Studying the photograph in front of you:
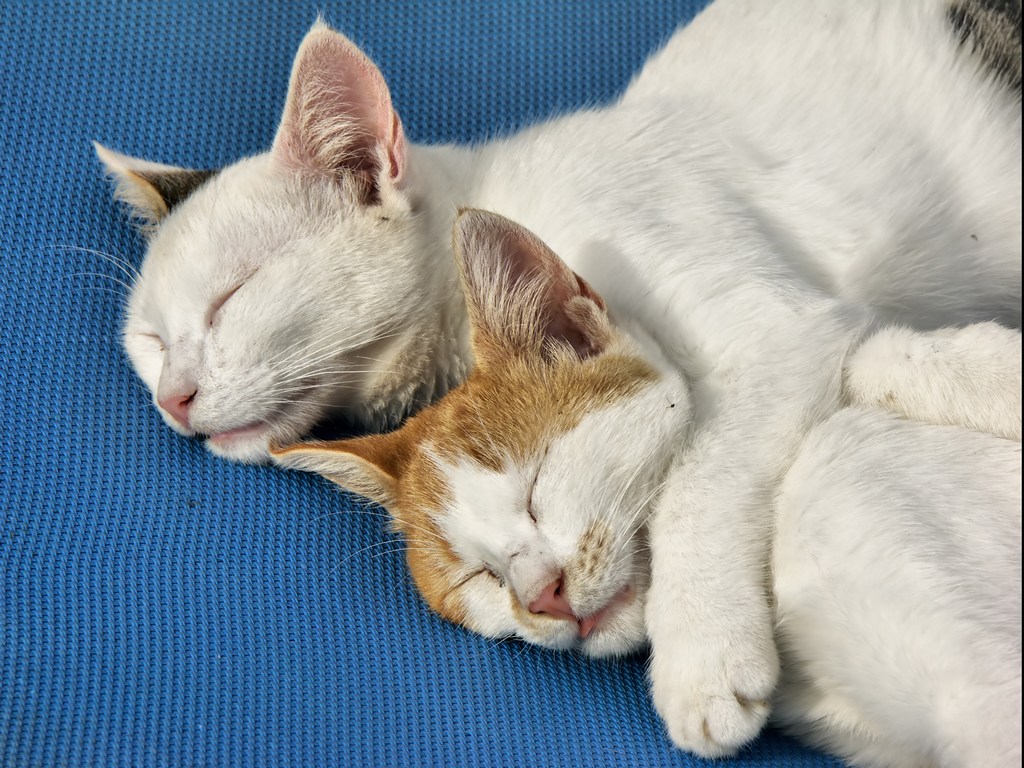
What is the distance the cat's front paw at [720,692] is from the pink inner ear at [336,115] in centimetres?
81

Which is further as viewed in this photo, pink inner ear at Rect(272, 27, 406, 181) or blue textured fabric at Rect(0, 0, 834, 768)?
pink inner ear at Rect(272, 27, 406, 181)

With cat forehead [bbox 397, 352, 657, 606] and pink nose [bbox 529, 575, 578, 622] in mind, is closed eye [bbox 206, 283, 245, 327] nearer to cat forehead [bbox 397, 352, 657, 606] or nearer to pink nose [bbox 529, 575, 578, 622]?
cat forehead [bbox 397, 352, 657, 606]

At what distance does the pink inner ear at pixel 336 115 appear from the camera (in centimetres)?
137

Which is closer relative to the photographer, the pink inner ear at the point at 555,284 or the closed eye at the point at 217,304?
the pink inner ear at the point at 555,284

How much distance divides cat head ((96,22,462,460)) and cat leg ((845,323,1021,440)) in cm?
61

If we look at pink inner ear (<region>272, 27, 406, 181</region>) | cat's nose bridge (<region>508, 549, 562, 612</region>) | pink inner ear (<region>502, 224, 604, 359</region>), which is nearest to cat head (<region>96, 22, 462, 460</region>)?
pink inner ear (<region>272, 27, 406, 181</region>)

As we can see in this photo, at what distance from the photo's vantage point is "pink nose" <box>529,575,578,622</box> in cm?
110

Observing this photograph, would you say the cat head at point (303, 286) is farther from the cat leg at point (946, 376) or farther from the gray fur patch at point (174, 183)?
the cat leg at point (946, 376)

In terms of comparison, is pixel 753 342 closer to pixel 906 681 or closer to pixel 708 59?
pixel 906 681

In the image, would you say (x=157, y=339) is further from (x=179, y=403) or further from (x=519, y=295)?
(x=519, y=295)

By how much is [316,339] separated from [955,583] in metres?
0.86

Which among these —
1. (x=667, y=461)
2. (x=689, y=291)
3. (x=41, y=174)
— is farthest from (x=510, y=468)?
(x=41, y=174)

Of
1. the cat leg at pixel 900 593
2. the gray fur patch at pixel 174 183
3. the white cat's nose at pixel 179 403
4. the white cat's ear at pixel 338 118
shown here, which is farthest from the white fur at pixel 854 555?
the gray fur patch at pixel 174 183

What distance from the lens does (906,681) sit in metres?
1.00
